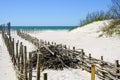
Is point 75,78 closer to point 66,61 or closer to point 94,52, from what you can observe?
point 66,61

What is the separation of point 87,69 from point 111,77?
2.67 m

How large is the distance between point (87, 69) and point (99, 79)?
45.4 inches

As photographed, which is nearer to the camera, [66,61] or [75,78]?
[75,78]

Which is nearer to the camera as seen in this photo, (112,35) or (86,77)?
(86,77)

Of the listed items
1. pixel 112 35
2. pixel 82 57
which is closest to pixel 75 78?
pixel 82 57

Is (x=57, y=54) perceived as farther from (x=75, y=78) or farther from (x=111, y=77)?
(x=111, y=77)

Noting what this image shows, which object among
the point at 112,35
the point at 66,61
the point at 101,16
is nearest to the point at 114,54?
the point at 66,61

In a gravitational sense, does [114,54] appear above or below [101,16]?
below

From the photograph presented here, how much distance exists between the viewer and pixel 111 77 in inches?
376

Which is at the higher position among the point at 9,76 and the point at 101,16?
the point at 101,16

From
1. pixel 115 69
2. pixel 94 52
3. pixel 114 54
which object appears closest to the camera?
pixel 115 69

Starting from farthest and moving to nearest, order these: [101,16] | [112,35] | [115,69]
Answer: [101,16]
[112,35]
[115,69]

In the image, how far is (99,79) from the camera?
11.1m

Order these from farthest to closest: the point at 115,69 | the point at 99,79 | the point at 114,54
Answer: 1. the point at 114,54
2. the point at 99,79
3. the point at 115,69
